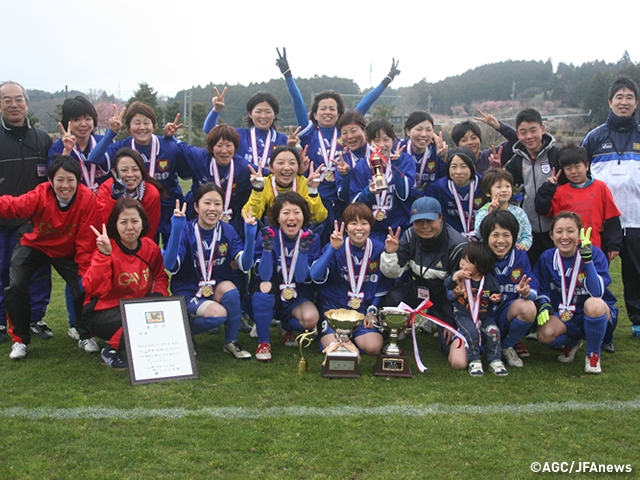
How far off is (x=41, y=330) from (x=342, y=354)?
3067 millimetres

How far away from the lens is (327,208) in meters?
6.11

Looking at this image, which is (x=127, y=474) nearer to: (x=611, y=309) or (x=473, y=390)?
(x=473, y=390)

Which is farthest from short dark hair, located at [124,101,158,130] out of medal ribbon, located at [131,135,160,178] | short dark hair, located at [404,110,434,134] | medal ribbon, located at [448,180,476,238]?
medal ribbon, located at [448,180,476,238]

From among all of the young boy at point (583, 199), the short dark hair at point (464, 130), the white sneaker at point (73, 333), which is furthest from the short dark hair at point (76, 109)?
the young boy at point (583, 199)

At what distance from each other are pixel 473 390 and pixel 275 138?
3472mm

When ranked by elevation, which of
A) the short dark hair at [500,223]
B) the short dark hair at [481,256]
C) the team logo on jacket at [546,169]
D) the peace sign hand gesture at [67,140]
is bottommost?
the short dark hair at [481,256]

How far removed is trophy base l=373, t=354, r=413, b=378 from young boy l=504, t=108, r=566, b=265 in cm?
208

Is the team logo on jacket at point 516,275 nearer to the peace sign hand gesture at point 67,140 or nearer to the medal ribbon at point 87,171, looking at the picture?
the medal ribbon at point 87,171

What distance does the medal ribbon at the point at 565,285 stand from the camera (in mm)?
4738

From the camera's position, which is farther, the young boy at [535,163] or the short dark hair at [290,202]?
the young boy at [535,163]

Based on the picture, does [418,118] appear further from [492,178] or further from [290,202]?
[290,202]

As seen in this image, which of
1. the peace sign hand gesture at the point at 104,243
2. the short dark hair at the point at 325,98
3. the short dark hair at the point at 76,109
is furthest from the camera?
the short dark hair at the point at 325,98

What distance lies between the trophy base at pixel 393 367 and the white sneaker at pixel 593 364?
145 cm

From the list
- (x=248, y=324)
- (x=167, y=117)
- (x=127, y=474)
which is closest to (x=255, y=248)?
(x=248, y=324)
